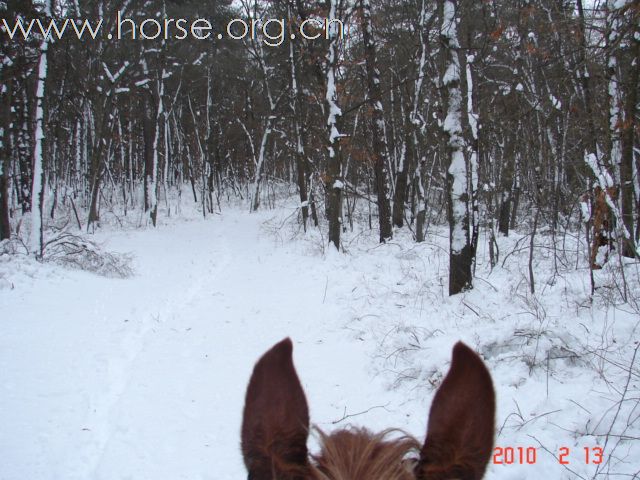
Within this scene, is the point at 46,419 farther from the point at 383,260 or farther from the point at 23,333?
the point at 383,260

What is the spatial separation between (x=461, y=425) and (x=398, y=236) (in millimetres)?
14832

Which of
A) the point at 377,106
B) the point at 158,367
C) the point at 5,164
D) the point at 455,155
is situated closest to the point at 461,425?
the point at 158,367

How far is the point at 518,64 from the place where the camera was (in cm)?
Result: 1245

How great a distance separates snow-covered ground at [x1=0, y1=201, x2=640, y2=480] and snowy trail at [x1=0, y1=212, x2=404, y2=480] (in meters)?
0.02

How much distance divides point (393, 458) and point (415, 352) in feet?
15.5

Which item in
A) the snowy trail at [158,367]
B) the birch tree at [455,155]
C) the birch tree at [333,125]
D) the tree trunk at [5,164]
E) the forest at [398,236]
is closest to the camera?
the snowy trail at [158,367]

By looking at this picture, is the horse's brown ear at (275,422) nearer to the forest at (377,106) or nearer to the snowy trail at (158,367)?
the snowy trail at (158,367)

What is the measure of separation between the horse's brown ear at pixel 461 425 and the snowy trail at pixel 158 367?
300cm

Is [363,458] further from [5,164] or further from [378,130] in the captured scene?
[5,164]

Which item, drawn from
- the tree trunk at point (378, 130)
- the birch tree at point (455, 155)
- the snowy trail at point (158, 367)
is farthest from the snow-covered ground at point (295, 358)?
the tree trunk at point (378, 130)

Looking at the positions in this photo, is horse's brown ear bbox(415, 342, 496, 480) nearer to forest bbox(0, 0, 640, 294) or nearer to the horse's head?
the horse's head

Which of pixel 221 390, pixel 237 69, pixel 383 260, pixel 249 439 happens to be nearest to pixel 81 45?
pixel 237 69

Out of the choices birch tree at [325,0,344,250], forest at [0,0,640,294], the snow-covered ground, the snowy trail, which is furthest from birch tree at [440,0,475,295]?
birch tree at [325,0,344,250]

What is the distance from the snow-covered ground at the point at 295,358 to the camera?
3553 mm
